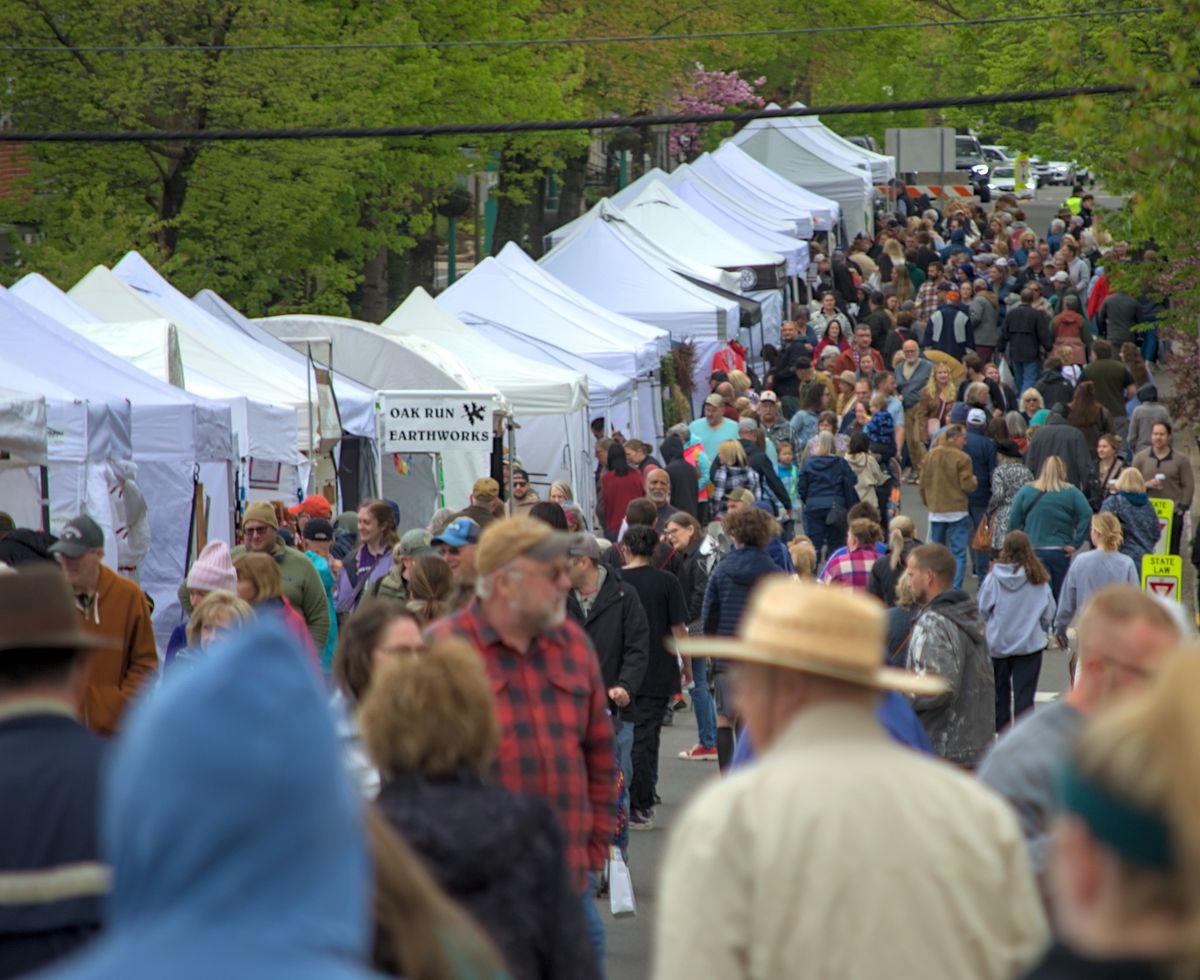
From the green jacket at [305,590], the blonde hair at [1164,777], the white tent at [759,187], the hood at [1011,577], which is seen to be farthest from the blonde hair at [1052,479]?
the white tent at [759,187]

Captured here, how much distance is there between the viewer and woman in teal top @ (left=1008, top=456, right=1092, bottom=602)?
16.4 m

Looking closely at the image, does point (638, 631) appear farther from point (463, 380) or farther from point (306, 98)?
point (306, 98)

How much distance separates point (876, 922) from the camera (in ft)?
11.6

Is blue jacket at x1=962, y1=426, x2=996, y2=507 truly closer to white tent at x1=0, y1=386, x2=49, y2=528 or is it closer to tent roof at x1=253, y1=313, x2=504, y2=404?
tent roof at x1=253, y1=313, x2=504, y2=404

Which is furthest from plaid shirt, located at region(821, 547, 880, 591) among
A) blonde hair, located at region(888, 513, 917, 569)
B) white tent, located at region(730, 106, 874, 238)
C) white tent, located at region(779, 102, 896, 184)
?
white tent, located at region(779, 102, 896, 184)

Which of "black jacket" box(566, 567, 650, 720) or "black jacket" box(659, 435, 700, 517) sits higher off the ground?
"black jacket" box(659, 435, 700, 517)

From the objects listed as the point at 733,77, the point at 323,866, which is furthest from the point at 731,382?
the point at 733,77

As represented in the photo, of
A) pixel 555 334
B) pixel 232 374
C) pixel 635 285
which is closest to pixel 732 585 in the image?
pixel 232 374

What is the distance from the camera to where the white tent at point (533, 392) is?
21.5 meters

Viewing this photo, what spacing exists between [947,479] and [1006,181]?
6379cm

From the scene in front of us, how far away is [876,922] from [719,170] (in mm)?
41788

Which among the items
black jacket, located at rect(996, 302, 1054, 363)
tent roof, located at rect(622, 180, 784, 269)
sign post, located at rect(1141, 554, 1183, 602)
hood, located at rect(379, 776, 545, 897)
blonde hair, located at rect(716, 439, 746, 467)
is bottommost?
sign post, located at rect(1141, 554, 1183, 602)

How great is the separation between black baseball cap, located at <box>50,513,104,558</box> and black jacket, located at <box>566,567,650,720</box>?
2.29 meters

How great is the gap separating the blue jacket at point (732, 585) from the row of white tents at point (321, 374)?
403cm
